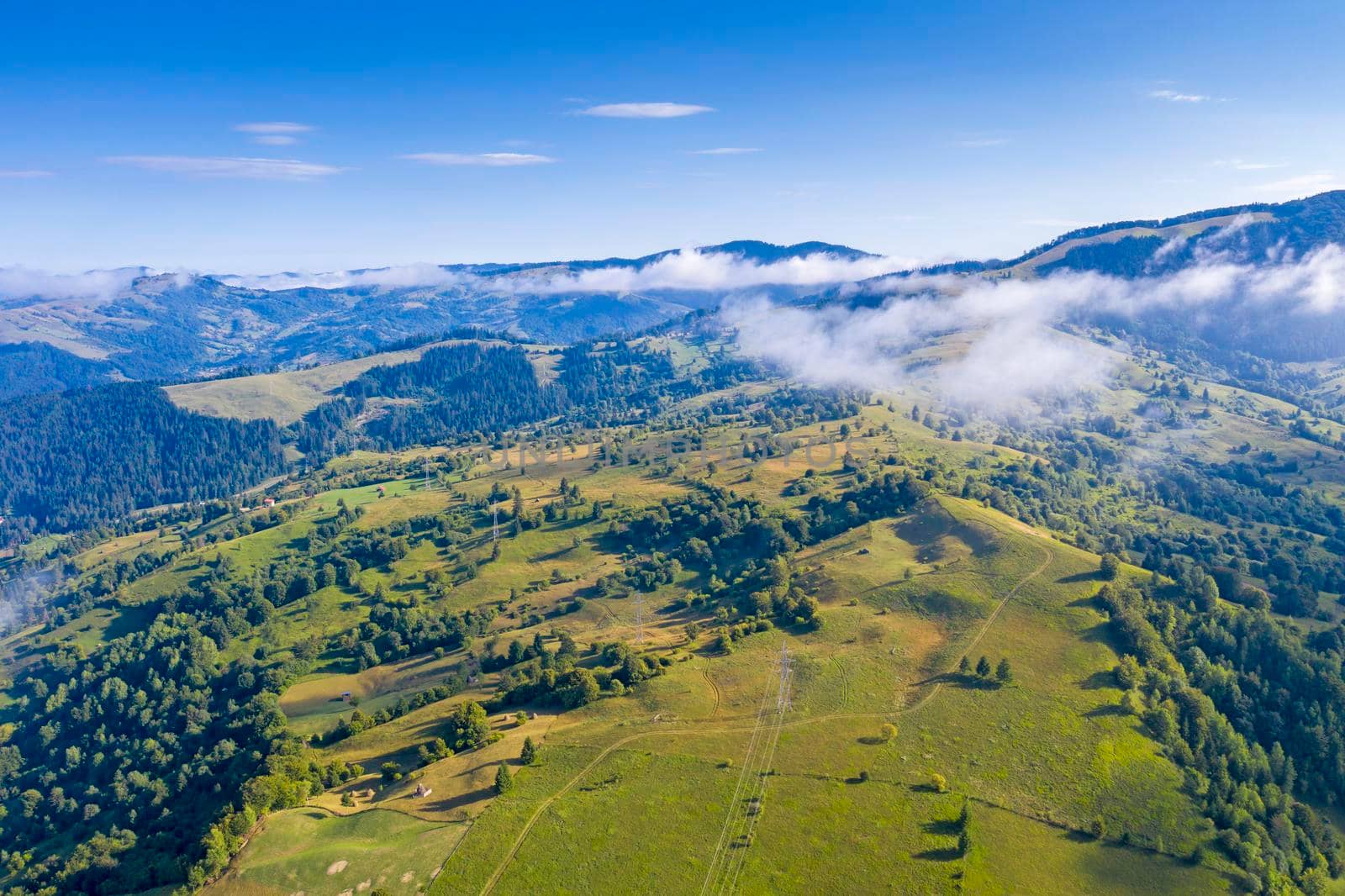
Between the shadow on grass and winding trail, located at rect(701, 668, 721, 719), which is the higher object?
winding trail, located at rect(701, 668, 721, 719)

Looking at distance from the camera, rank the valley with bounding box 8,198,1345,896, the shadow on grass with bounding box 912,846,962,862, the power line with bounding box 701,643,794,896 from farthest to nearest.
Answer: the valley with bounding box 8,198,1345,896 → the shadow on grass with bounding box 912,846,962,862 → the power line with bounding box 701,643,794,896

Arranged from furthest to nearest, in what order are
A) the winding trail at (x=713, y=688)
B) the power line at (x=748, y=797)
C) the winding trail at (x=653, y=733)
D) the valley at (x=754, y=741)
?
the winding trail at (x=713, y=688)
the valley at (x=754, y=741)
the winding trail at (x=653, y=733)
the power line at (x=748, y=797)

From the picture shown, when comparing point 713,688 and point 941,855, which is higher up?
point 713,688

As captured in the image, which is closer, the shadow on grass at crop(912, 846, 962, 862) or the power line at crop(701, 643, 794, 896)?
the power line at crop(701, 643, 794, 896)

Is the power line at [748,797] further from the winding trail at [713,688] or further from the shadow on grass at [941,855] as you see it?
the shadow on grass at [941,855]

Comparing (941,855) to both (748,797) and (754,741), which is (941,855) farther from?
(754,741)

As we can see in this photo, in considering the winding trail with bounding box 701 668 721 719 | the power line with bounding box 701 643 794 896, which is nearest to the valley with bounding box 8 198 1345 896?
the power line with bounding box 701 643 794 896

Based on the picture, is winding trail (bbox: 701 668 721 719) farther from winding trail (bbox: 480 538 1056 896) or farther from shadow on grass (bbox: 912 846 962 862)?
shadow on grass (bbox: 912 846 962 862)

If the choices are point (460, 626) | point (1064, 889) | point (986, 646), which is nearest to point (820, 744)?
point (1064, 889)

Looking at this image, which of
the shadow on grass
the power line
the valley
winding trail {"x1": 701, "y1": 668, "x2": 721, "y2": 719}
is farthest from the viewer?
winding trail {"x1": 701, "y1": 668, "x2": 721, "y2": 719}

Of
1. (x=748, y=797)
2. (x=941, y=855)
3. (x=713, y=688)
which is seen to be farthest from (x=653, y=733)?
(x=941, y=855)

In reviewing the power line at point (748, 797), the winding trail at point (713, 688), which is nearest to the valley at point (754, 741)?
the power line at point (748, 797)

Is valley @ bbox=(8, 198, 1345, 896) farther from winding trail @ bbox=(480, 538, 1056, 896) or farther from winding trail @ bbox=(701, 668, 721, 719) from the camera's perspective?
winding trail @ bbox=(701, 668, 721, 719)
